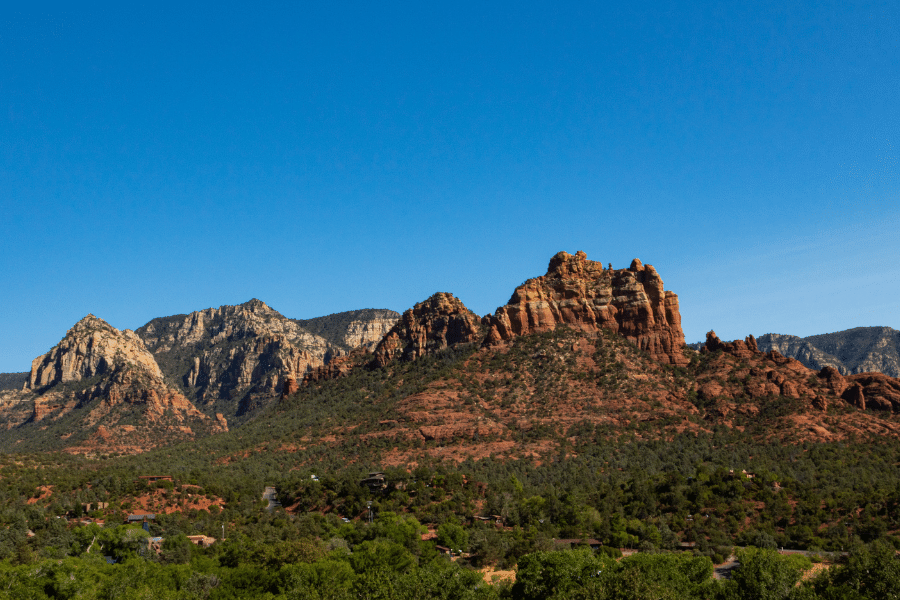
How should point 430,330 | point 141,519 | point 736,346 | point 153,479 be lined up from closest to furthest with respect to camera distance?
point 141,519 → point 153,479 → point 736,346 → point 430,330

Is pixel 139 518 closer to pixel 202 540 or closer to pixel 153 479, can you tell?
pixel 202 540

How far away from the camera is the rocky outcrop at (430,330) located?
14412 centimetres

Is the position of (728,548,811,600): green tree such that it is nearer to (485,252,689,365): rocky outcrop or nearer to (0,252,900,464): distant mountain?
(0,252,900,464): distant mountain

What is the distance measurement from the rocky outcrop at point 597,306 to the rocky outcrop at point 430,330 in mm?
8029

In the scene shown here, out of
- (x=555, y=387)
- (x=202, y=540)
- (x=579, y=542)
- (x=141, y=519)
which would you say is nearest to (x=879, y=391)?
(x=555, y=387)

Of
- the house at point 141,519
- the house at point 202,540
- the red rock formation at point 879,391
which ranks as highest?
the red rock formation at point 879,391

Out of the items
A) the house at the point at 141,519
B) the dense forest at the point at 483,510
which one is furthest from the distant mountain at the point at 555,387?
the house at the point at 141,519

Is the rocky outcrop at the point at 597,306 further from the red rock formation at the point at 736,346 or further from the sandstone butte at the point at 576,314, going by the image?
the red rock formation at the point at 736,346

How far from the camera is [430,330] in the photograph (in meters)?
147

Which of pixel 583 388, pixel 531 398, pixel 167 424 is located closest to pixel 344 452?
pixel 531 398

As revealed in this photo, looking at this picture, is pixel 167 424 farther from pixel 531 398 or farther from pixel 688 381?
pixel 688 381

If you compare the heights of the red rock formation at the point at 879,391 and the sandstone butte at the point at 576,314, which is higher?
the sandstone butte at the point at 576,314

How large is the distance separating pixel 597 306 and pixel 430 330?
110 ft

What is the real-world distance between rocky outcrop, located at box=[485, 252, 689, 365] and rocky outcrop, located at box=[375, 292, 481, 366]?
316 inches
